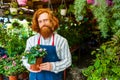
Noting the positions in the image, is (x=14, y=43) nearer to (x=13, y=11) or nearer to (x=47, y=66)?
(x=13, y=11)

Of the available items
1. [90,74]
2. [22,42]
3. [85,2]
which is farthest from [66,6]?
[85,2]

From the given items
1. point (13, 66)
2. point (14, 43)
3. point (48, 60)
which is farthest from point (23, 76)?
point (48, 60)

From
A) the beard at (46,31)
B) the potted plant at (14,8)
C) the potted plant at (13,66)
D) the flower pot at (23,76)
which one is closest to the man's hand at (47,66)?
the beard at (46,31)

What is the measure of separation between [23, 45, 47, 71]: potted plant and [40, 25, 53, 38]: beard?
0.13 meters

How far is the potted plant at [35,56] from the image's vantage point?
208 cm

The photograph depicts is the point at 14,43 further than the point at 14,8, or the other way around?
the point at 14,8

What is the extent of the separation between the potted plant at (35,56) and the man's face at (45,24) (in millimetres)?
142

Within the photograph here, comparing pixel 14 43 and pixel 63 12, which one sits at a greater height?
pixel 63 12

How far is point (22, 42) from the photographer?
349 centimetres

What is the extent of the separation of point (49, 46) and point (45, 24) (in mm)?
207

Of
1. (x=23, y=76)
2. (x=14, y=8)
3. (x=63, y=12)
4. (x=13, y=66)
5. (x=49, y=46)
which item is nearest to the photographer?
(x=49, y=46)

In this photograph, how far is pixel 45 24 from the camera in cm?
204

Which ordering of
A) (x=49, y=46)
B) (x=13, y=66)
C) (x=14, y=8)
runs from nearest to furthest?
1. (x=49, y=46)
2. (x=13, y=66)
3. (x=14, y=8)

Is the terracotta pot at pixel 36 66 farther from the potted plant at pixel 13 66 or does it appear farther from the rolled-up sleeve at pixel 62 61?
the potted plant at pixel 13 66
